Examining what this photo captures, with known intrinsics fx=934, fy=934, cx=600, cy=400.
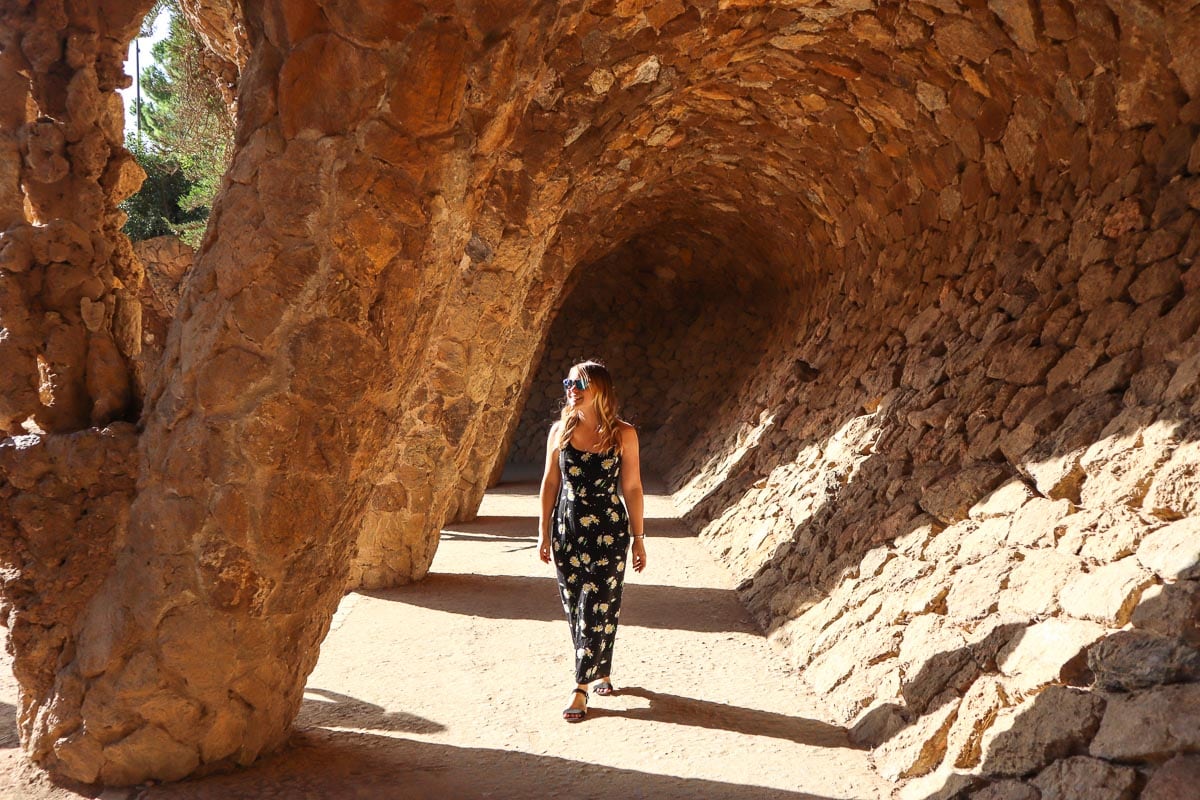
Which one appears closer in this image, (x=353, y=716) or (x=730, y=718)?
(x=353, y=716)

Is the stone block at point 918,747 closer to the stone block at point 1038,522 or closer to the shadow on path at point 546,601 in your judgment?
the stone block at point 1038,522

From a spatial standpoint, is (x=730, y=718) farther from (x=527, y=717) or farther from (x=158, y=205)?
(x=158, y=205)

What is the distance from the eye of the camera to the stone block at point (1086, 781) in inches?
87.7

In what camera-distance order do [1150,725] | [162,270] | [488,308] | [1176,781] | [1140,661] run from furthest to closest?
[162,270] < [488,308] < [1140,661] < [1150,725] < [1176,781]

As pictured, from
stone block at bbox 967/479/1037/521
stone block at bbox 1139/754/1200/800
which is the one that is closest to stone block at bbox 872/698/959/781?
stone block at bbox 1139/754/1200/800

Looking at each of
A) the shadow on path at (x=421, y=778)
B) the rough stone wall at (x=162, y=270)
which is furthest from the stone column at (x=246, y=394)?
the rough stone wall at (x=162, y=270)

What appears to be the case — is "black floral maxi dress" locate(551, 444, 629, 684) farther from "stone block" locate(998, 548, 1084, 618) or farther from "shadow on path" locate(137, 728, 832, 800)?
"stone block" locate(998, 548, 1084, 618)

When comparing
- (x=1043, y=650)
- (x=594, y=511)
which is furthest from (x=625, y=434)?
(x=1043, y=650)

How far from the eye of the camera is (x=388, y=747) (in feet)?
10.6

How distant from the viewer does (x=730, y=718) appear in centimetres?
370

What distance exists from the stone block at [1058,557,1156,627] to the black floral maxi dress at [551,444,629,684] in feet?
5.38

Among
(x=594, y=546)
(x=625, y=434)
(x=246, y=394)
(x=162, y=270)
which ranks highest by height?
(x=162, y=270)

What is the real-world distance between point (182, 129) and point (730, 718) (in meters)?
9.76

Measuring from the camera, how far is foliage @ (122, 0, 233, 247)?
9.84m
